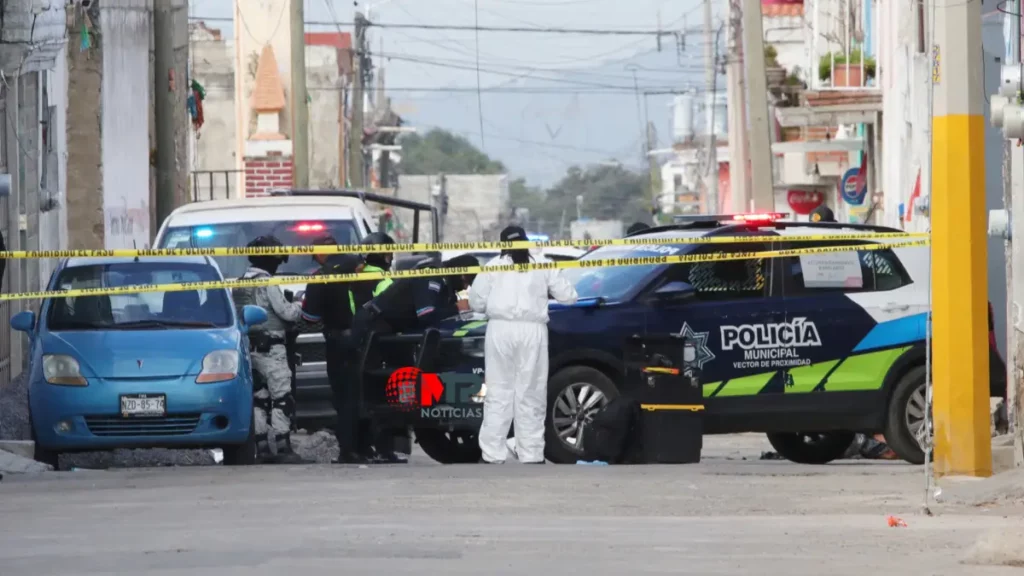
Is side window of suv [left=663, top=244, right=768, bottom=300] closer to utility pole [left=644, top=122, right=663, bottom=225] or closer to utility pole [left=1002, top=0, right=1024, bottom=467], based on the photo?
utility pole [left=1002, top=0, right=1024, bottom=467]

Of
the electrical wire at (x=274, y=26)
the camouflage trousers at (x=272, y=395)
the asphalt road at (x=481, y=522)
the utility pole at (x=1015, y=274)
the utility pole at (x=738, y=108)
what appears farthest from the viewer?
the electrical wire at (x=274, y=26)

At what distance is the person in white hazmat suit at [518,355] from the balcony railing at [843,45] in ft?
63.7

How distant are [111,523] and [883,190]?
2507 centimetres

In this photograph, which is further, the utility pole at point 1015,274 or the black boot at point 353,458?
the black boot at point 353,458

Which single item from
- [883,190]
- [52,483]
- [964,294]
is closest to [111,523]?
[52,483]

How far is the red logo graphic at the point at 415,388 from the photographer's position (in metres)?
13.2

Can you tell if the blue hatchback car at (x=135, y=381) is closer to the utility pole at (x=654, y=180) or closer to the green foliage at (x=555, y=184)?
the utility pole at (x=654, y=180)

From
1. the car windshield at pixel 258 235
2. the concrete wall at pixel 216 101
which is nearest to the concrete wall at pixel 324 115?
the concrete wall at pixel 216 101

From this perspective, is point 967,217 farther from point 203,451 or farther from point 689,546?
point 203,451

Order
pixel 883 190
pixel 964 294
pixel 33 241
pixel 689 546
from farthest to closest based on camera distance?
1. pixel 883 190
2. pixel 33 241
3. pixel 964 294
4. pixel 689 546

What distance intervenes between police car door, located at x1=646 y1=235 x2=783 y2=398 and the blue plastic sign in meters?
21.1

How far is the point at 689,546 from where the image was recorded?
834 centimetres

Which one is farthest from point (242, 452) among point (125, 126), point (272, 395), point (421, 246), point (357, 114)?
point (357, 114)

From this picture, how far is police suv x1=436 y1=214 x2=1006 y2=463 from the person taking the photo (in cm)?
1323
